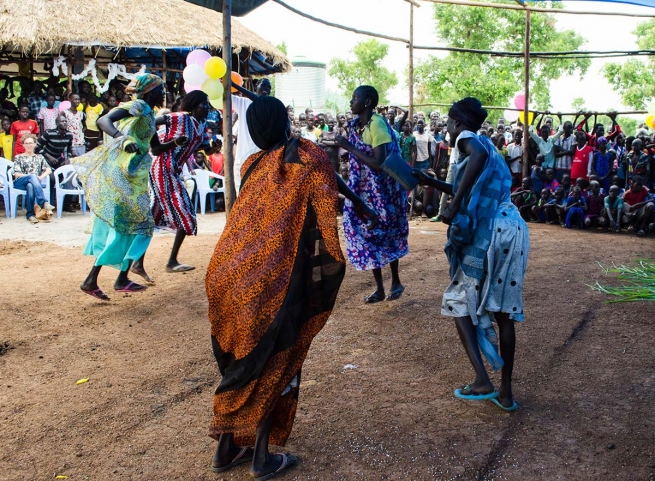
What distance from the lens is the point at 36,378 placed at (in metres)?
3.82

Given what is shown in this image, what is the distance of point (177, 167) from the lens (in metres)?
5.99

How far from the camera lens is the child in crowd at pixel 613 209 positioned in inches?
373

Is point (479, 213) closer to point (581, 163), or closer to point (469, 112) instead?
point (469, 112)

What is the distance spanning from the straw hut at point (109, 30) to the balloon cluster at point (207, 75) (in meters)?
8.56

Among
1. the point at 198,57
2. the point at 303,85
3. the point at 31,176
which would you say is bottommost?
the point at 31,176

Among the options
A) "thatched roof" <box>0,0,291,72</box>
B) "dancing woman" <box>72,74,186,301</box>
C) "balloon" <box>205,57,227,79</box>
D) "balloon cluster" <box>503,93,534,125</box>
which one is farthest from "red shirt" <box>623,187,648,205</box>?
"thatched roof" <box>0,0,291,72</box>

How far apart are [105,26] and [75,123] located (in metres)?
2.55

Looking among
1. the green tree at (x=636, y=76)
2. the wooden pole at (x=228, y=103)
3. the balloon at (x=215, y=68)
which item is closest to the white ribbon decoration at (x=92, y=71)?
the balloon at (x=215, y=68)

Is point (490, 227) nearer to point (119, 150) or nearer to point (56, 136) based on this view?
point (119, 150)

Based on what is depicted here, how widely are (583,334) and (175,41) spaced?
1247 centimetres

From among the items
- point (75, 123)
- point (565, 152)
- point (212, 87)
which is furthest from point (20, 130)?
point (565, 152)

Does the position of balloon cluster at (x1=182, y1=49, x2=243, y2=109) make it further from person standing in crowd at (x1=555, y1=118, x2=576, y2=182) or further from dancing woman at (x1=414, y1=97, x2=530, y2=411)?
person standing in crowd at (x1=555, y1=118, x2=576, y2=182)

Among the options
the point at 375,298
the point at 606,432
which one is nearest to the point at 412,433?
the point at 606,432

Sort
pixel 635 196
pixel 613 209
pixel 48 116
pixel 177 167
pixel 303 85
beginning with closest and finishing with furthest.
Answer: pixel 177 167, pixel 635 196, pixel 613 209, pixel 48 116, pixel 303 85
